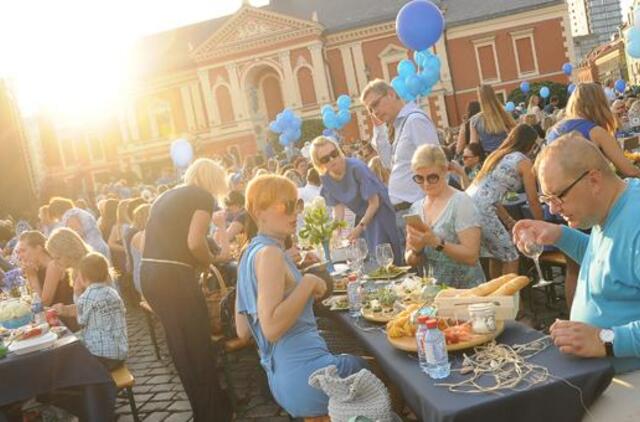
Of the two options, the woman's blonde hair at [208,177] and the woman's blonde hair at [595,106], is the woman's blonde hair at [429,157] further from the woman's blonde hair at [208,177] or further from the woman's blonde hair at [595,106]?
the woman's blonde hair at [595,106]

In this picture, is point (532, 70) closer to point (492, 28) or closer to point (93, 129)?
point (492, 28)

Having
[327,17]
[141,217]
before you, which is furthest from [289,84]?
[141,217]

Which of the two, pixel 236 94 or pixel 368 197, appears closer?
pixel 368 197

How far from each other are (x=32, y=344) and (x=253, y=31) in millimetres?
35050

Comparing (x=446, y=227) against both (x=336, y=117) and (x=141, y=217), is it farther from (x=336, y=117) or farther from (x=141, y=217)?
(x=336, y=117)

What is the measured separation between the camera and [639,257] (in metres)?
2.04

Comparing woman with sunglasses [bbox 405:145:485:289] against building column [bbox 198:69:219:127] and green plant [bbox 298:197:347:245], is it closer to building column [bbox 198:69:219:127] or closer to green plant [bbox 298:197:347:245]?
green plant [bbox 298:197:347:245]

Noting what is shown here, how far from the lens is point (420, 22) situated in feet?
25.8

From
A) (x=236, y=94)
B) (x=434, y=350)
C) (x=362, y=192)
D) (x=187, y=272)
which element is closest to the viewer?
(x=434, y=350)

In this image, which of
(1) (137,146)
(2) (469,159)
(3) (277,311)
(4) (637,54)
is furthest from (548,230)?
(1) (137,146)

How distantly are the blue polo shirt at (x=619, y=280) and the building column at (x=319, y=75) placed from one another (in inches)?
1390

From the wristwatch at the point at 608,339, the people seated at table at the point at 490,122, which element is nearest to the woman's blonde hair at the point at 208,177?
the wristwatch at the point at 608,339

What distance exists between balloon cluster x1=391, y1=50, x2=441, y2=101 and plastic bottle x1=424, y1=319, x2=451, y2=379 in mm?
8591

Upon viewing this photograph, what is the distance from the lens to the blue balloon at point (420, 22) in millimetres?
7855
